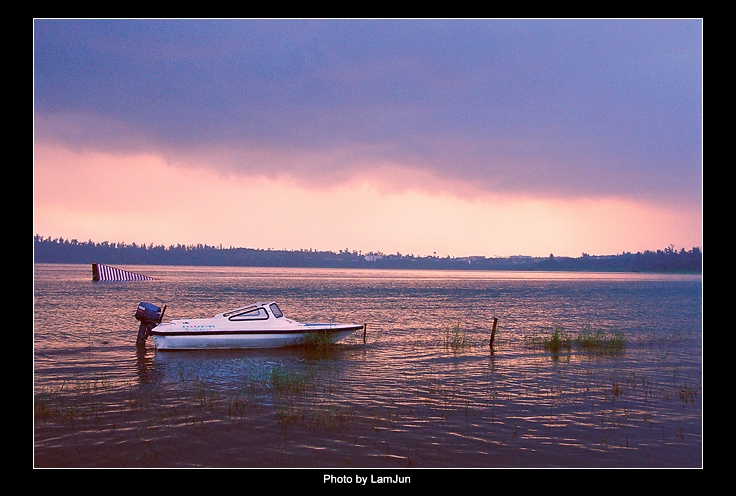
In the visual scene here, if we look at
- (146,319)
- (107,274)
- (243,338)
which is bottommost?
(243,338)

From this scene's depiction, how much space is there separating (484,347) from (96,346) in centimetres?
1781

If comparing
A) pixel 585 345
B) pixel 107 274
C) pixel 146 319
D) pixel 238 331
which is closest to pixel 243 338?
pixel 238 331

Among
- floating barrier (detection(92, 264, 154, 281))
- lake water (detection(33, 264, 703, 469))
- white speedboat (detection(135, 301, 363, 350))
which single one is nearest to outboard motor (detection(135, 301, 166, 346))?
white speedboat (detection(135, 301, 363, 350))

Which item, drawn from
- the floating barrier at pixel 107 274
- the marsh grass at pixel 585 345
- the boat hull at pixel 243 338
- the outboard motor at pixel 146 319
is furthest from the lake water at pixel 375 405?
the floating barrier at pixel 107 274

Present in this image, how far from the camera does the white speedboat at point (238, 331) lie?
25.3 m

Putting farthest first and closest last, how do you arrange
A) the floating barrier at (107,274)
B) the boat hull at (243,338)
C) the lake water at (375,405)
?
the floating barrier at (107,274) → the boat hull at (243,338) → the lake water at (375,405)

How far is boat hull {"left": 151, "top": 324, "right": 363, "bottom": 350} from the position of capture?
997 inches

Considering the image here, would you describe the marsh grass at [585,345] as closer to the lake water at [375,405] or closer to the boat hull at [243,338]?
the lake water at [375,405]

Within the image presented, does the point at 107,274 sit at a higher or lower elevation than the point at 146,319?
higher

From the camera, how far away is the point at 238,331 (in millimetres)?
25672

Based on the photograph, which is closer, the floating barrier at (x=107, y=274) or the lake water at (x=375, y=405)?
the lake water at (x=375, y=405)

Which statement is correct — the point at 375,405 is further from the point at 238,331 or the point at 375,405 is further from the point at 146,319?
the point at 146,319

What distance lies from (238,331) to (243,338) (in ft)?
1.25

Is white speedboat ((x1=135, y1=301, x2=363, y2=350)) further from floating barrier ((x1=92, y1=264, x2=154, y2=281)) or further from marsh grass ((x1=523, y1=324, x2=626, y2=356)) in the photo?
floating barrier ((x1=92, y1=264, x2=154, y2=281))
